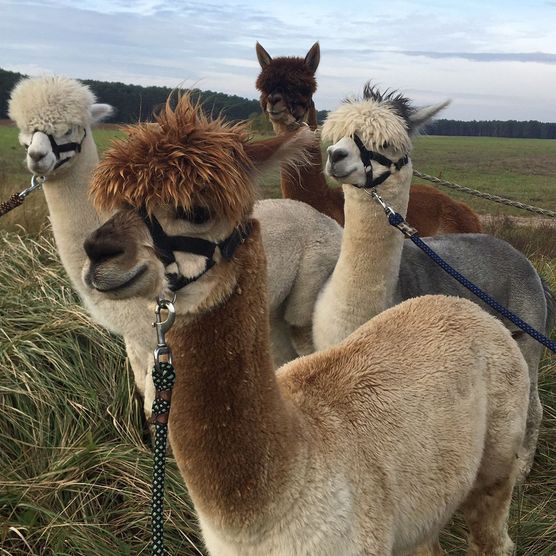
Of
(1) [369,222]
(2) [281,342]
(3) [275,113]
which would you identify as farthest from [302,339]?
(3) [275,113]

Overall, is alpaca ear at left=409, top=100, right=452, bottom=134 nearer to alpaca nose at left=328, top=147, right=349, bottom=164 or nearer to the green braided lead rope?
→ alpaca nose at left=328, top=147, right=349, bottom=164

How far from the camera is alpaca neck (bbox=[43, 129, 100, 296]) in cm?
410

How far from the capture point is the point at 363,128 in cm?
393

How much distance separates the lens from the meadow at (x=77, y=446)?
331cm

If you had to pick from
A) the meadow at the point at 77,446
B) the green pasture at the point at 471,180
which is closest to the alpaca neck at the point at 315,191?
the green pasture at the point at 471,180

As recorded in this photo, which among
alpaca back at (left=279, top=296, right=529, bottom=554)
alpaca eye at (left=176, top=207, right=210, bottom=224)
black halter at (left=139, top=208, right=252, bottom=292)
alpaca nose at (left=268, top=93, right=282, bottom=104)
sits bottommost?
alpaca back at (left=279, top=296, right=529, bottom=554)

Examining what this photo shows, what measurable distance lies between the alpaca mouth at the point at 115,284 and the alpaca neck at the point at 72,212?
7.94 ft

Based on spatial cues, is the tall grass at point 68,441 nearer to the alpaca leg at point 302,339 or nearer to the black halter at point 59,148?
the alpaca leg at point 302,339

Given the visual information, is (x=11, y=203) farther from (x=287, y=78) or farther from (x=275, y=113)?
(x=287, y=78)

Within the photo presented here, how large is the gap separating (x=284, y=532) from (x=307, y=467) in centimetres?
20

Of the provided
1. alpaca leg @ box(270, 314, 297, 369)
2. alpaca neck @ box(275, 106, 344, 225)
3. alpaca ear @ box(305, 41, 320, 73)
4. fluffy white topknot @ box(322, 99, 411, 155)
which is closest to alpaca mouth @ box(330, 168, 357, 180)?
fluffy white topknot @ box(322, 99, 411, 155)

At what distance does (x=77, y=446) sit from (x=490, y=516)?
231cm

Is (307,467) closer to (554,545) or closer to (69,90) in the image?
(554,545)

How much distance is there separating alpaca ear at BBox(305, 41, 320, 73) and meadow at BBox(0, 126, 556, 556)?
2.46 meters
